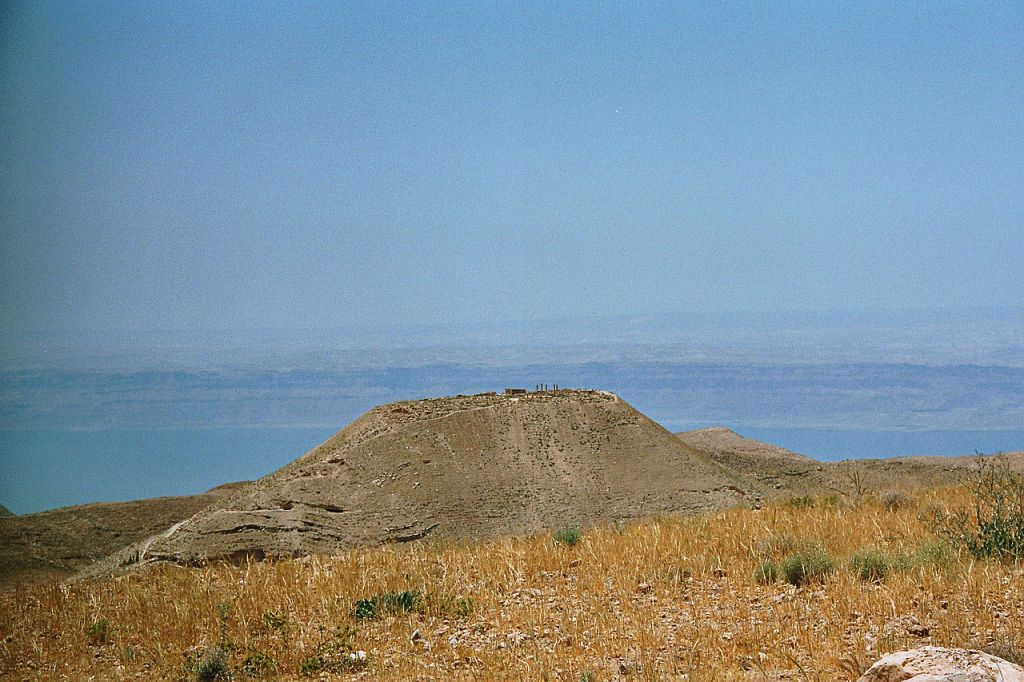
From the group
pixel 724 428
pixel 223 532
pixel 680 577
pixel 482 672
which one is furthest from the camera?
A: pixel 724 428

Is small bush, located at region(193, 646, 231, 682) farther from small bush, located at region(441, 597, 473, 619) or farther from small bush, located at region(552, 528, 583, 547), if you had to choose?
small bush, located at region(552, 528, 583, 547)

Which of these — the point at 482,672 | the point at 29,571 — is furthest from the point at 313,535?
the point at 29,571

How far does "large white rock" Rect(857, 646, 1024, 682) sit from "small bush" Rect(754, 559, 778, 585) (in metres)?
2.88

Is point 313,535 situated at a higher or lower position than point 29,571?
higher

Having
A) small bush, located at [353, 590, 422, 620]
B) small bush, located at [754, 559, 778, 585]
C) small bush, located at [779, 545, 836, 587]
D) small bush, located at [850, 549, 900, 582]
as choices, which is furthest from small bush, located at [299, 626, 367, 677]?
small bush, located at [850, 549, 900, 582]

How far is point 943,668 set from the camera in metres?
4.86

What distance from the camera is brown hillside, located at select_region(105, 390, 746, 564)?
12883 mm

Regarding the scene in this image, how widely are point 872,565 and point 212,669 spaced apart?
206 inches

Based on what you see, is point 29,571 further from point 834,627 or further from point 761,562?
point 834,627

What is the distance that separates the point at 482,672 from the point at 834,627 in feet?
7.95

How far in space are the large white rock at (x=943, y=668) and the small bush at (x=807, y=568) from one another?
277 cm

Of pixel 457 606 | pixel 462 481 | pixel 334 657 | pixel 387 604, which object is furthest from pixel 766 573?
pixel 462 481

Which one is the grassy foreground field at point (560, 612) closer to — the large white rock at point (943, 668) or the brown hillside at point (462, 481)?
the large white rock at point (943, 668)

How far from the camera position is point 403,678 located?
6.45 m
